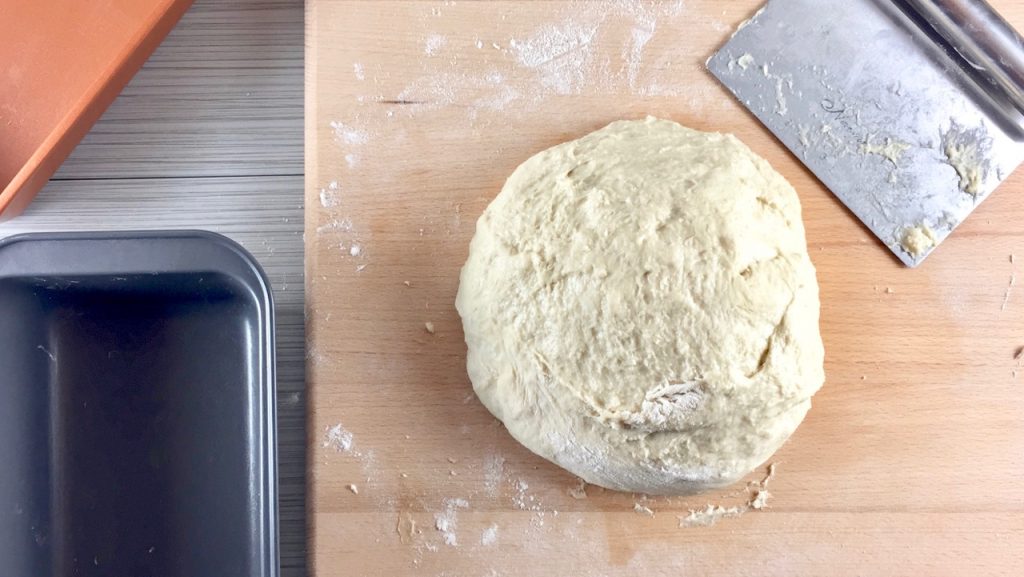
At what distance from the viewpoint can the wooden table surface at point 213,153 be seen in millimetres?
1065

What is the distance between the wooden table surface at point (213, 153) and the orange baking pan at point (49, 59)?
0.09 m

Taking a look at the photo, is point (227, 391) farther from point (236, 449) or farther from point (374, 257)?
point (374, 257)

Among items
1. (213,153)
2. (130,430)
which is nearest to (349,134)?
(213,153)

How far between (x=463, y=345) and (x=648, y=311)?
28 cm

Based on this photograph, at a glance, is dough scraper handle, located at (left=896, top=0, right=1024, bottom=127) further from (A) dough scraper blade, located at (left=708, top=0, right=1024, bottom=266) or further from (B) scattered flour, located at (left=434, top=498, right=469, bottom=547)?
(B) scattered flour, located at (left=434, top=498, right=469, bottom=547)

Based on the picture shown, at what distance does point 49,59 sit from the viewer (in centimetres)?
98

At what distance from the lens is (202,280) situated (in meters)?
0.92

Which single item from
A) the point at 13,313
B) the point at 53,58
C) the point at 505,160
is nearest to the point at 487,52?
the point at 505,160

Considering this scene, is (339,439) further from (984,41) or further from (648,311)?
(984,41)

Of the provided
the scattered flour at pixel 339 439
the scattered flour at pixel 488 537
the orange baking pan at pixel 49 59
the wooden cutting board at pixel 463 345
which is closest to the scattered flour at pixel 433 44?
the wooden cutting board at pixel 463 345

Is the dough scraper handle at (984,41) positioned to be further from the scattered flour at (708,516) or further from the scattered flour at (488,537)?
the scattered flour at (488,537)

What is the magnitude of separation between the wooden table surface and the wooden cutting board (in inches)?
5.9

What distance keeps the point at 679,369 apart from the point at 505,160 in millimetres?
366

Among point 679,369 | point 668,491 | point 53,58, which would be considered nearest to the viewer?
point 679,369
